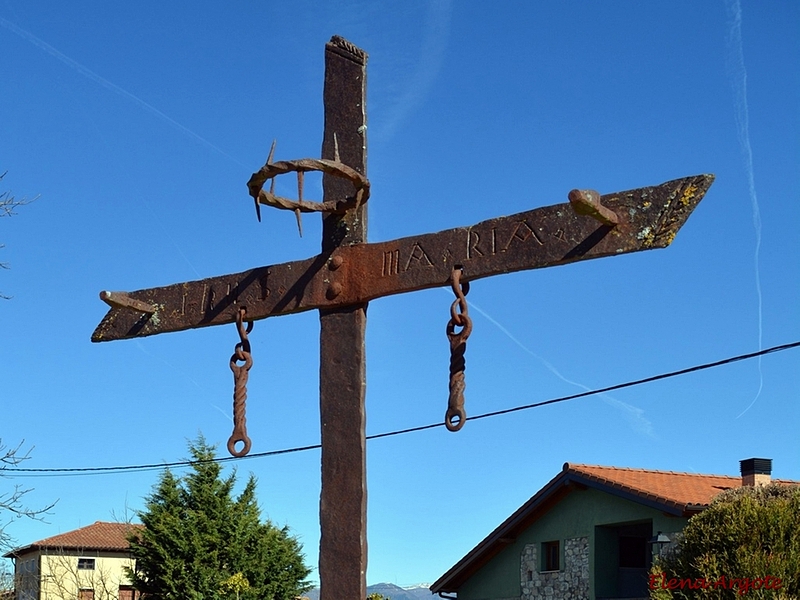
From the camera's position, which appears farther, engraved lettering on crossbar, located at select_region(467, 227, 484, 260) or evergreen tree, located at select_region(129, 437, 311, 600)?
evergreen tree, located at select_region(129, 437, 311, 600)

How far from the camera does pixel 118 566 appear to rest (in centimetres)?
4244

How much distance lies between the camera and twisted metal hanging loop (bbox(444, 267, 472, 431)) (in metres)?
4.41

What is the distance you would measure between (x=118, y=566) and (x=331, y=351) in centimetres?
4031

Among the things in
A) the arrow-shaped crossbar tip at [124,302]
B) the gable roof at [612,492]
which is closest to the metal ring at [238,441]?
the arrow-shaped crossbar tip at [124,302]

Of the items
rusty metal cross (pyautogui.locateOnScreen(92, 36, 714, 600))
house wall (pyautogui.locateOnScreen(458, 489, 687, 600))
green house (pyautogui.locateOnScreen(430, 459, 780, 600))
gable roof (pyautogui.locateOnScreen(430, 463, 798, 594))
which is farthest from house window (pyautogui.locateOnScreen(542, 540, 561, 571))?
rusty metal cross (pyautogui.locateOnScreen(92, 36, 714, 600))

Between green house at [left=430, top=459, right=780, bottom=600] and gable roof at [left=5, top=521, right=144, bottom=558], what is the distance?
22.3 meters

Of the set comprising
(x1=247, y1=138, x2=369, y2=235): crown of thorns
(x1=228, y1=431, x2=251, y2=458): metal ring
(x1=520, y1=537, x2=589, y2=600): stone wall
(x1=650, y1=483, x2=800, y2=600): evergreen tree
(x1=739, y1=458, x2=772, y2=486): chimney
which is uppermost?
(x1=247, y1=138, x2=369, y2=235): crown of thorns

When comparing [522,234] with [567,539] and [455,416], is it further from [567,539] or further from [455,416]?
[567,539]

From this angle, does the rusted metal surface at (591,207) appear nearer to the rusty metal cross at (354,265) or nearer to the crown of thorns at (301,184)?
the rusty metal cross at (354,265)

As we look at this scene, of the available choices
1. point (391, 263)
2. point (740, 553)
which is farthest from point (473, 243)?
point (740, 553)

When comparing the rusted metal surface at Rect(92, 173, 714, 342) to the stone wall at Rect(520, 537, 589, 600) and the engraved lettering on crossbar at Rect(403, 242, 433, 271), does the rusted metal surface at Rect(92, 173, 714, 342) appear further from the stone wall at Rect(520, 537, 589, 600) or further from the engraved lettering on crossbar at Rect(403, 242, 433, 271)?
the stone wall at Rect(520, 537, 589, 600)

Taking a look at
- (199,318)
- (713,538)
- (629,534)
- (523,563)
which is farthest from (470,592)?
(199,318)

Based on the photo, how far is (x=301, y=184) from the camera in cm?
488

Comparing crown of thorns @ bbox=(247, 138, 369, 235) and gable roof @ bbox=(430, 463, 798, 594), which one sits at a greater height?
crown of thorns @ bbox=(247, 138, 369, 235)
